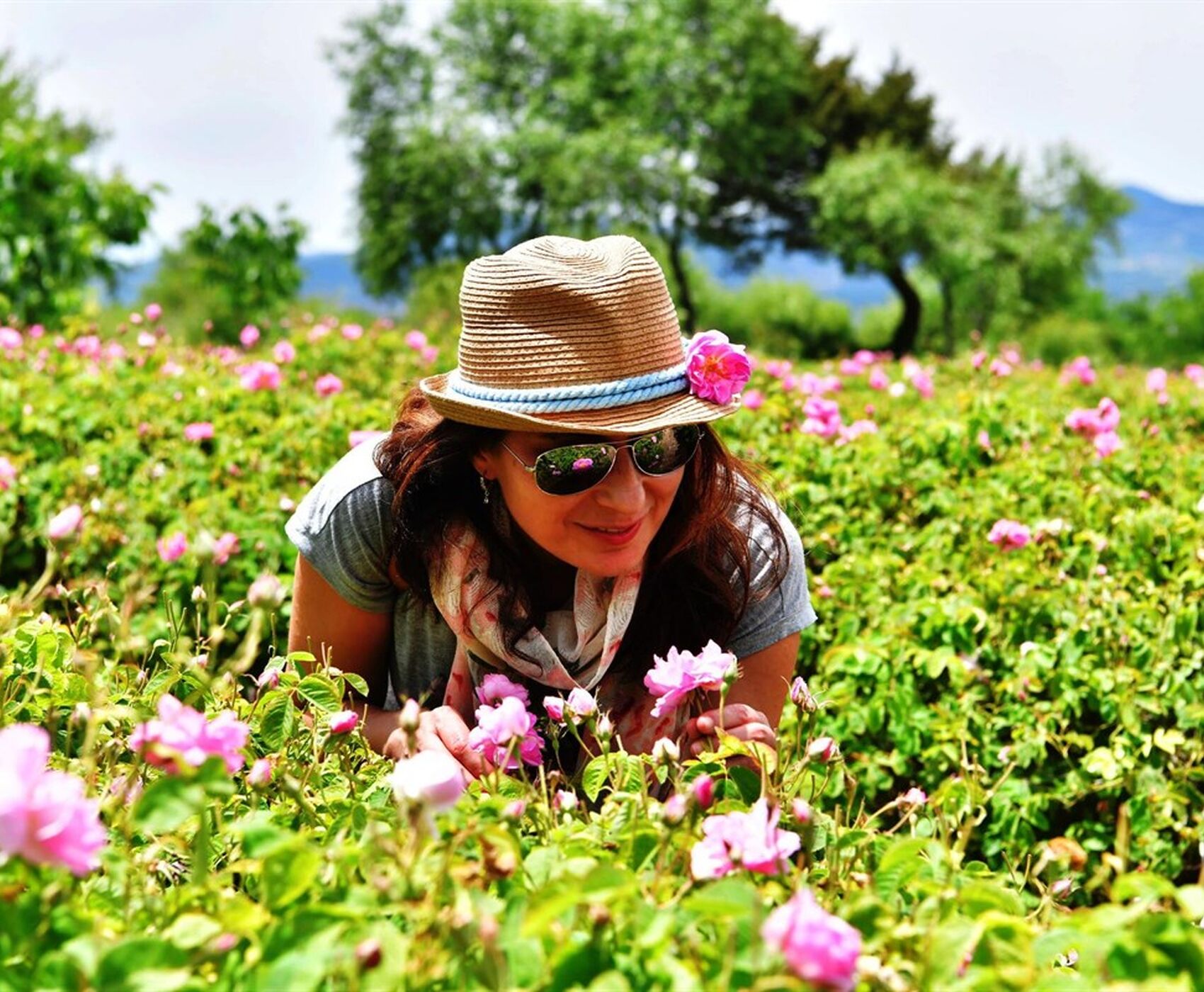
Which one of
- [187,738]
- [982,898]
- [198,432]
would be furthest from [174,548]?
[982,898]

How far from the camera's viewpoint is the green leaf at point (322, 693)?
1.59 metres

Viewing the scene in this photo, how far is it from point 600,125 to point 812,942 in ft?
138

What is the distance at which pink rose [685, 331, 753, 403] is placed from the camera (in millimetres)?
2127

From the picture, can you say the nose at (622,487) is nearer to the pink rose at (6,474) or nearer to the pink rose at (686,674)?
the pink rose at (686,674)

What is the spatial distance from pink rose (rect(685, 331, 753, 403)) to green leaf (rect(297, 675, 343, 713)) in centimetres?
81

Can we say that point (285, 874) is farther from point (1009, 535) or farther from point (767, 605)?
point (1009, 535)

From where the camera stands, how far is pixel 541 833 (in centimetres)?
132

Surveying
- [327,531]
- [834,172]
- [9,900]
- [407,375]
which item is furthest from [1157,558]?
[834,172]

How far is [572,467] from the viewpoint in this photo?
79.9 inches

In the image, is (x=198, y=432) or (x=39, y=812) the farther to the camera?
(x=198, y=432)

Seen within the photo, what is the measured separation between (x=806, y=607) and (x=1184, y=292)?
5788 cm

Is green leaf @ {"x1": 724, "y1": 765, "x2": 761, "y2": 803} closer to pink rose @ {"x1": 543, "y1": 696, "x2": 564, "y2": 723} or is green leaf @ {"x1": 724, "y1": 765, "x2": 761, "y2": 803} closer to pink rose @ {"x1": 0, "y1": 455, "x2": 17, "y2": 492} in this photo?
pink rose @ {"x1": 543, "y1": 696, "x2": 564, "y2": 723}

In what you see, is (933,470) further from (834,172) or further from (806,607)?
(834,172)

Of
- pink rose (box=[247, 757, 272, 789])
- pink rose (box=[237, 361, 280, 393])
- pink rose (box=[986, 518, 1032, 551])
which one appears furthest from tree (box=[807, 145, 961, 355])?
pink rose (box=[247, 757, 272, 789])
